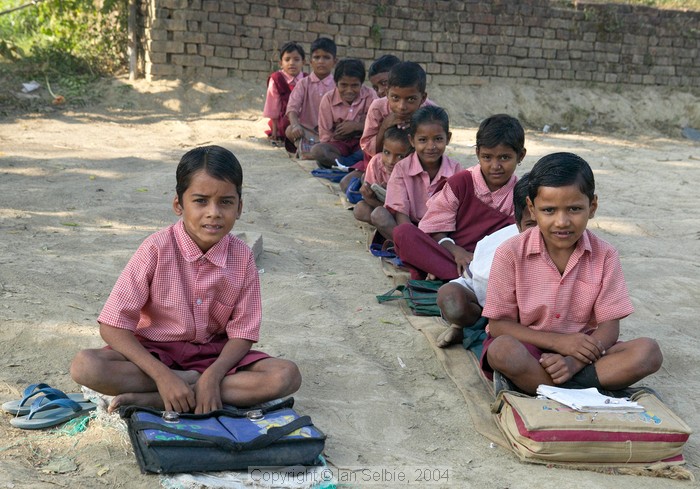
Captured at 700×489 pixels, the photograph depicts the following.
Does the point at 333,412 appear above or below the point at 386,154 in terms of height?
below

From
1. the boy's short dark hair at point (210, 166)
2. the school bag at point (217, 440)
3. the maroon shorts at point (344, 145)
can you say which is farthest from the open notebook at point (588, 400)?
the maroon shorts at point (344, 145)

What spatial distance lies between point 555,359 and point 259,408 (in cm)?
112

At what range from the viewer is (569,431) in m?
2.92

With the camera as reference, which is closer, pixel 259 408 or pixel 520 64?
pixel 259 408

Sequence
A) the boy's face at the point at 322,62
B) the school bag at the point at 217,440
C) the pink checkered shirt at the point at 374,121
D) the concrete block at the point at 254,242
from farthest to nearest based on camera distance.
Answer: the boy's face at the point at 322,62
the pink checkered shirt at the point at 374,121
the concrete block at the point at 254,242
the school bag at the point at 217,440

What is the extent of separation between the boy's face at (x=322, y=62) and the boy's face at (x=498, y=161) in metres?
4.47

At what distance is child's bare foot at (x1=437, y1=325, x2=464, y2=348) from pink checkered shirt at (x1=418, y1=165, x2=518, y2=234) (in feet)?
3.03

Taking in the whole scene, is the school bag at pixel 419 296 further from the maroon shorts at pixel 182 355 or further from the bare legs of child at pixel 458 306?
the maroon shorts at pixel 182 355

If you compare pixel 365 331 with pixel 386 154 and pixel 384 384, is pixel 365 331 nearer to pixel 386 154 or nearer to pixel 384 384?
pixel 384 384

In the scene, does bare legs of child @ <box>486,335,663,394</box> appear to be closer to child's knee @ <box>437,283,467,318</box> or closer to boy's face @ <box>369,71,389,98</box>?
child's knee @ <box>437,283,467,318</box>

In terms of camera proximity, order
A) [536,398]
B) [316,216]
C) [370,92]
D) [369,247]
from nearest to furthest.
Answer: [536,398] → [369,247] → [316,216] → [370,92]

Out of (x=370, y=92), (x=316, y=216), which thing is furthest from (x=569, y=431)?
(x=370, y=92)

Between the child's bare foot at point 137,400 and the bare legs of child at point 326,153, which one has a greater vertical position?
the child's bare foot at point 137,400

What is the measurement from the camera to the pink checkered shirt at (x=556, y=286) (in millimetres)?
3309
